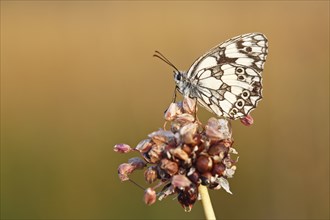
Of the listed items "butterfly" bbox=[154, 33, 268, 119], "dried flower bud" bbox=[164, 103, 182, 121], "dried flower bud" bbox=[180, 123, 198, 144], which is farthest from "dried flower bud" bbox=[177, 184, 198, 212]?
"butterfly" bbox=[154, 33, 268, 119]

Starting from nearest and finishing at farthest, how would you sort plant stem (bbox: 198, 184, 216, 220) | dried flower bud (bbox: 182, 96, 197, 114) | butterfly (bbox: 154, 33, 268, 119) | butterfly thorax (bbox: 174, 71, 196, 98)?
plant stem (bbox: 198, 184, 216, 220) → dried flower bud (bbox: 182, 96, 197, 114) → butterfly (bbox: 154, 33, 268, 119) → butterfly thorax (bbox: 174, 71, 196, 98)

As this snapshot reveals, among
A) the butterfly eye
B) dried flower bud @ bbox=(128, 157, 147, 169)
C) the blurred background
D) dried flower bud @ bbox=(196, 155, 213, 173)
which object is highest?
the butterfly eye

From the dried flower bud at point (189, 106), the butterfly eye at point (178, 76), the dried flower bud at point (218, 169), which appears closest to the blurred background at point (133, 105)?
the butterfly eye at point (178, 76)

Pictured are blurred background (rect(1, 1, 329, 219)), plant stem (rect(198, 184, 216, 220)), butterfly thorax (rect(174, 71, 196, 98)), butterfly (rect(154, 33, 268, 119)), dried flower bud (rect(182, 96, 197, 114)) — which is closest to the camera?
plant stem (rect(198, 184, 216, 220))

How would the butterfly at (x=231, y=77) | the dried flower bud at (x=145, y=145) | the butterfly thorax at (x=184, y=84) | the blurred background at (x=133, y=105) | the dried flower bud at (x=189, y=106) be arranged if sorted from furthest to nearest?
the blurred background at (x=133, y=105) → the butterfly thorax at (x=184, y=84) → the butterfly at (x=231, y=77) → the dried flower bud at (x=189, y=106) → the dried flower bud at (x=145, y=145)

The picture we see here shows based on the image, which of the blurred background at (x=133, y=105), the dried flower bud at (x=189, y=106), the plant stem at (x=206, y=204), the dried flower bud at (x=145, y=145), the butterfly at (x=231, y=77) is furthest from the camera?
the blurred background at (x=133, y=105)

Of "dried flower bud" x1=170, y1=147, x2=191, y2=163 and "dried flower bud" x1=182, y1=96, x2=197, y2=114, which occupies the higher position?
"dried flower bud" x1=182, y1=96, x2=197, y2=114

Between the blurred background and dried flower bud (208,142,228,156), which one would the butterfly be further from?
the blurred background

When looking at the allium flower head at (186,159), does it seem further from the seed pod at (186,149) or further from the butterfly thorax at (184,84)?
the butterfly thorax at (184,84)

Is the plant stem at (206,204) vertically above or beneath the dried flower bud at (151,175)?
beneath
